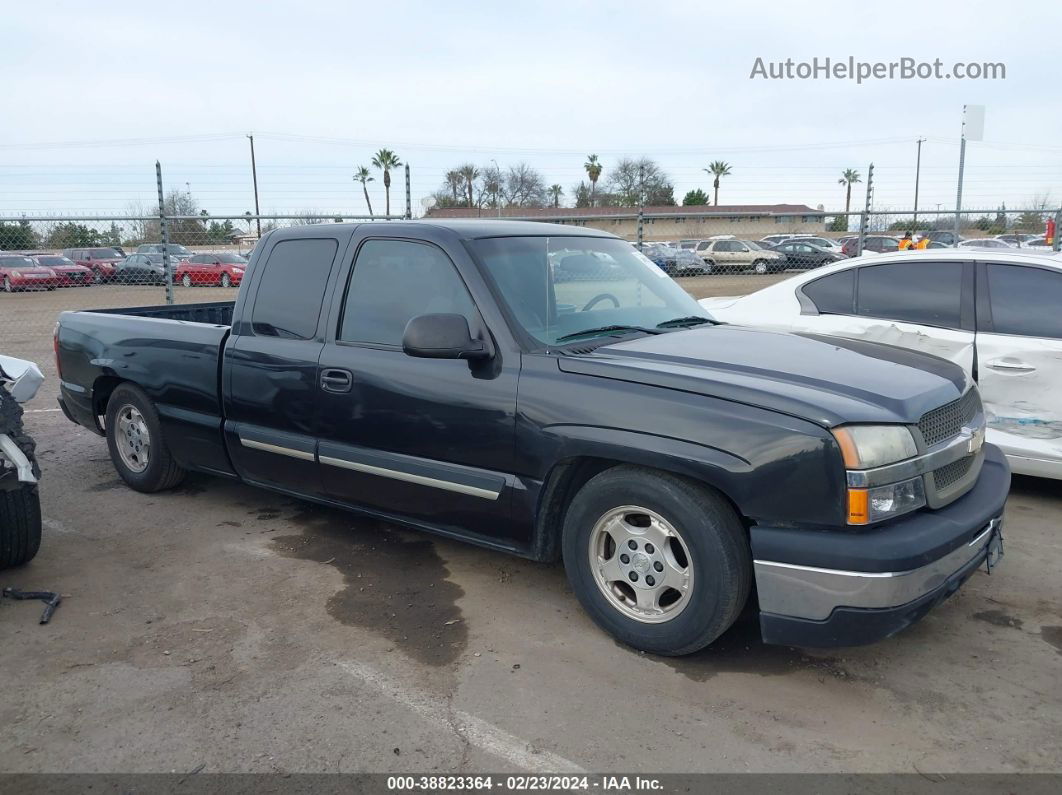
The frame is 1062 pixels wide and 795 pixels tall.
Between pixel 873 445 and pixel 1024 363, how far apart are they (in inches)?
112

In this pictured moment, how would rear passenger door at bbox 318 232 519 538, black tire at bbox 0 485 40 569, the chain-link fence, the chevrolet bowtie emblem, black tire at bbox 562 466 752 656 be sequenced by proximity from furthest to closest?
1. the chain-link fence
2. black tire at bbox 0 485 40 569
3. rear passenger door at bbox 318 232 519 538
4. the chevrolet bowtie emblem
5. black tire at bbox 562 466 752 656

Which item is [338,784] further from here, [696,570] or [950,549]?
[950,549]

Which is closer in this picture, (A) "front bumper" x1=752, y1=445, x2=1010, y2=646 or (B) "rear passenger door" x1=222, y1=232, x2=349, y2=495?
(A) "front bumper" x1=752, y1=445, x2=1010, y2=646

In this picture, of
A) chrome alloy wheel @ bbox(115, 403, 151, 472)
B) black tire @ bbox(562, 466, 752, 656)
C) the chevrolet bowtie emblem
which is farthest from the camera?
chrome alloy wheel @ bbox(115, 403, 151, 472)

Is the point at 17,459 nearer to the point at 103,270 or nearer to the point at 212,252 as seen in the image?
the point at 212,252

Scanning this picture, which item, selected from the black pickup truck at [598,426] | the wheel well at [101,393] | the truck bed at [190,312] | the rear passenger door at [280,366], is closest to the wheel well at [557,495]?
the black pickup truck at [598,426]

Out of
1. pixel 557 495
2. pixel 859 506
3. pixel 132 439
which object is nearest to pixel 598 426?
pixel 557 495

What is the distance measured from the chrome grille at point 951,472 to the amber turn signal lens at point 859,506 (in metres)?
0.43

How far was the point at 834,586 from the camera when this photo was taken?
296 cm

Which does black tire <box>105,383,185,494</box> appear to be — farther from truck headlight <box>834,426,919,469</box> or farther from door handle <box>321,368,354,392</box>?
truck headlight <box>834,426,919,469</box>

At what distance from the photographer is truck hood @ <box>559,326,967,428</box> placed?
10.2 feet

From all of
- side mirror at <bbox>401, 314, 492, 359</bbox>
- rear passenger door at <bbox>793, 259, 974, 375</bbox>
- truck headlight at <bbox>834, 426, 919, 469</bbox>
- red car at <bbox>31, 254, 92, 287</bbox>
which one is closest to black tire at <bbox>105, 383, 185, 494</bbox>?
side mirror at <bbox>401, 314, 492, 359</bbox>

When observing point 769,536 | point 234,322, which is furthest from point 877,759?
point 234,322

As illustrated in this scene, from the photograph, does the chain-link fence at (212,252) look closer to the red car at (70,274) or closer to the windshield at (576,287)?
the red car at (70,274)
